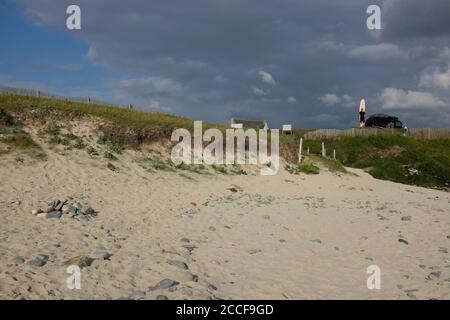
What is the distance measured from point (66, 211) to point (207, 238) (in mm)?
4495

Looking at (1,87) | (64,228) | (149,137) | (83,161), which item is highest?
(1,87)

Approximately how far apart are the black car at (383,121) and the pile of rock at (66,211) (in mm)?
59507

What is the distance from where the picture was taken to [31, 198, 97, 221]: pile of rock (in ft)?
37.9

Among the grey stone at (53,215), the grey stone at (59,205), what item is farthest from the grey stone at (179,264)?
the grey stone at (59,205)

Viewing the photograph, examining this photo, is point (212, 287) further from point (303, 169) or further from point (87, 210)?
point (303, 169)

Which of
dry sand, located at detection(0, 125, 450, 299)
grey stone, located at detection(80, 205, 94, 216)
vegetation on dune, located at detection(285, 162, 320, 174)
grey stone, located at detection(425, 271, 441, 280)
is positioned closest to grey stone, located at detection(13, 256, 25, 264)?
dry sand, located at detection(0, 125, 450, 299)

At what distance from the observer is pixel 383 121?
6494cm

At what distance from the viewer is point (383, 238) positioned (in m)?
12.1

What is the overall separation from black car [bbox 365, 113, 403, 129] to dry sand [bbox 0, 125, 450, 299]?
1825 inches

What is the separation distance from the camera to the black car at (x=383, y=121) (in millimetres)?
63375

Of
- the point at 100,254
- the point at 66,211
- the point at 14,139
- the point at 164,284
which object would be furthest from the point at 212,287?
the point at 14,139
